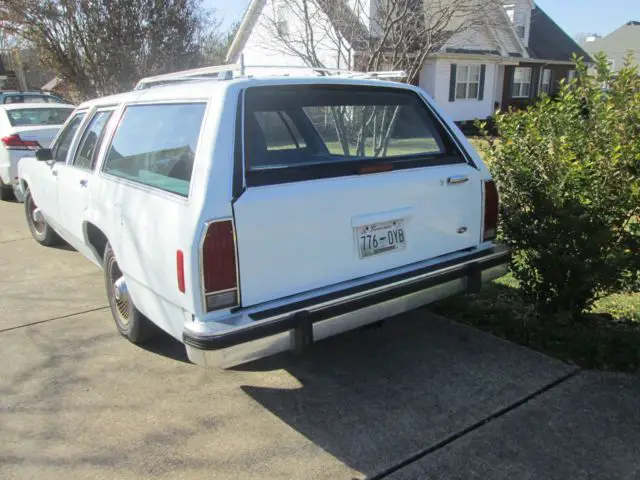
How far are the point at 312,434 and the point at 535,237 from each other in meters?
2.07

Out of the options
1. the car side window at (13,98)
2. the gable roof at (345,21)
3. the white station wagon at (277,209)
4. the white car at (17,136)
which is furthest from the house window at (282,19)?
the white station wagon at (277,209)

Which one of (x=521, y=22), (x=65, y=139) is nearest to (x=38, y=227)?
(x=65, y=139)

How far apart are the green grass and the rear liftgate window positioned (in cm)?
137

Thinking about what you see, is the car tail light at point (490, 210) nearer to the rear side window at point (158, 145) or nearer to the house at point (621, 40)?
the rear side window at point (158, 145)

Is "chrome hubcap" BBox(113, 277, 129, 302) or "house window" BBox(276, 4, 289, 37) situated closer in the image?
"chrome hubcap" BBox(113, 277, 129, 302)

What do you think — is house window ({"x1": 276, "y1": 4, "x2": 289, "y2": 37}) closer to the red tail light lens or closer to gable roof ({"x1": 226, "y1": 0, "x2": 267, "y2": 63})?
gable roof ({"x1": 226, "y1": 0, "x2": 267, "y2": 63})

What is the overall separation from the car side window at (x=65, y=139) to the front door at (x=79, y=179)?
36cm

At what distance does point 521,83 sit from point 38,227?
26304 mm

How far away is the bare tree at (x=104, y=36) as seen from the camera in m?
16.5

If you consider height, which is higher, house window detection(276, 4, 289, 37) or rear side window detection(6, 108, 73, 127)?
house window detection(276, 4, 289, 37)

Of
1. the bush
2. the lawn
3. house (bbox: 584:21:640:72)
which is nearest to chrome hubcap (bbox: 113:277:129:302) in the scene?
the lawn

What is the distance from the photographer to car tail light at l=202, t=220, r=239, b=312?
272 cm

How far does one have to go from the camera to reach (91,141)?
4602mm

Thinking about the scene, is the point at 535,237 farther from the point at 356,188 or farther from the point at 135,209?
the point at 135,209
